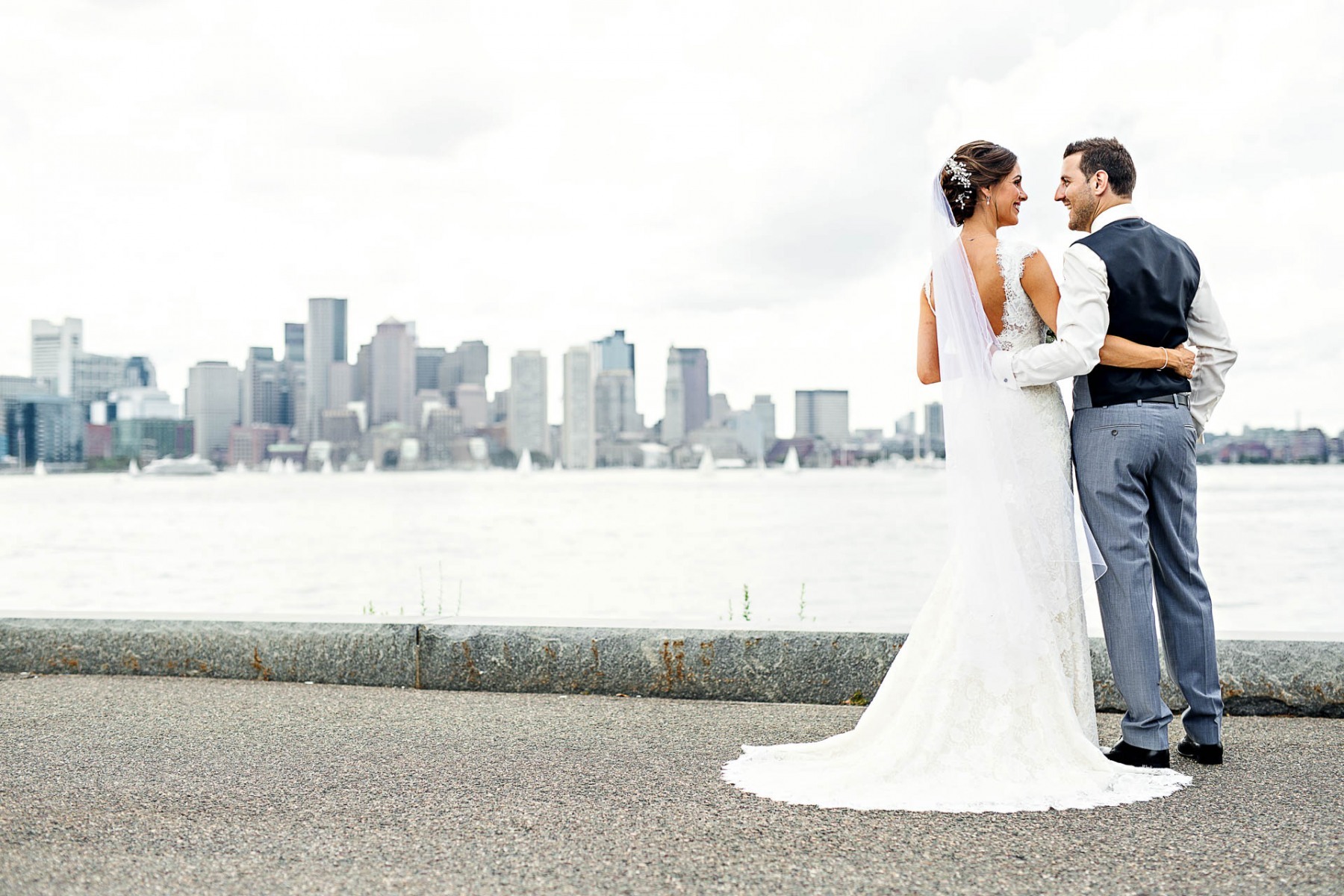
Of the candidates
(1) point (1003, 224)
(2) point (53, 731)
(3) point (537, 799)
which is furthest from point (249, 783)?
(1) point (1003, 224)

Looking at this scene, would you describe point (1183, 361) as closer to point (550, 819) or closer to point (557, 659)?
point (550, 819)

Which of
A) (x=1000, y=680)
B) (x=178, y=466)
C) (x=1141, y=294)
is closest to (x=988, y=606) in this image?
(x=1000, y=680)

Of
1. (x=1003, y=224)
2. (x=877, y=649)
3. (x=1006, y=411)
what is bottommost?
(x=877, y=649)

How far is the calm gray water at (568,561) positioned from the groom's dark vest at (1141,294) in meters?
1.84

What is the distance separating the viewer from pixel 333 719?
478 cm

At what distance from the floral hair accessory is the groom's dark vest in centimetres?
44

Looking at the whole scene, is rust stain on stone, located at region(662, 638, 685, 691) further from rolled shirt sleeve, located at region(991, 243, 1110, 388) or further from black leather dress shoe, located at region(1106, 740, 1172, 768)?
rolled shirt sleeve, located at region(991, 243, 1110, 388)

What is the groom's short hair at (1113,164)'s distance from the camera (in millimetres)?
4141

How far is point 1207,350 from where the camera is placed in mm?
4230

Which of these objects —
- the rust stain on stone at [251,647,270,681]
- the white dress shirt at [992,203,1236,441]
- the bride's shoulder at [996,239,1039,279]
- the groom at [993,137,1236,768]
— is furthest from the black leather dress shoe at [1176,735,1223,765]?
the rust stain on stone at [251,647,270,681]

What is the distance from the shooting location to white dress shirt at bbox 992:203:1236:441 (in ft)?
12.9

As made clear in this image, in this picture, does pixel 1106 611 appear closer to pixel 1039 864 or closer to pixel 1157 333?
pixel 1157 333

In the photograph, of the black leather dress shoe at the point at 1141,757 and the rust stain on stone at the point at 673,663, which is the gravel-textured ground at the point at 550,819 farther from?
the rust stain on stone at the point at 673,663

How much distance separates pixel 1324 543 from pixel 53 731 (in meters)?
39.5
